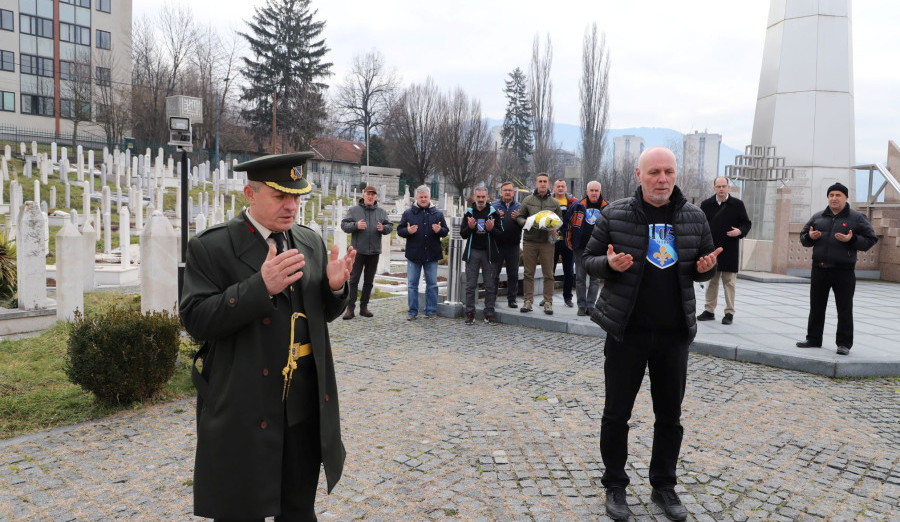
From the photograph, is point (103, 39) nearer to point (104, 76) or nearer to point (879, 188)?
point (104, 76)

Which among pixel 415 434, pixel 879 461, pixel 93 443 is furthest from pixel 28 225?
pixel 879 461

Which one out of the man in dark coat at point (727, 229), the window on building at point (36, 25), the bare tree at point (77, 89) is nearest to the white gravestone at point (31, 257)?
the man in dark coat at point (727, 229)

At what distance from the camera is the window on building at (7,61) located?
5112cm

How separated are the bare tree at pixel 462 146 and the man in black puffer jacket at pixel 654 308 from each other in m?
39.0

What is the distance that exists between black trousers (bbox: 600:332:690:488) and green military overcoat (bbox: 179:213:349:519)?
1888 mm

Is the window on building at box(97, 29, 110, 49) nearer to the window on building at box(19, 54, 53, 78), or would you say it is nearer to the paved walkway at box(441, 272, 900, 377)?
the window on building at box(19, 54, 53, 78)

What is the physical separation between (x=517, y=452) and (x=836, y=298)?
Result: 5174 mm

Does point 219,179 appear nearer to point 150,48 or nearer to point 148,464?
point 150,48

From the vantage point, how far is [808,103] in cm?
1753

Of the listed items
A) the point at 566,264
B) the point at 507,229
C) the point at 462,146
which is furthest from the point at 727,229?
the point at 462,146

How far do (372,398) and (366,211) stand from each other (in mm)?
4965

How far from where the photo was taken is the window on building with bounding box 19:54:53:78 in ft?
170

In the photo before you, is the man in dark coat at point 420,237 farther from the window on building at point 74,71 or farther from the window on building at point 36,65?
the window on building at point 36,65

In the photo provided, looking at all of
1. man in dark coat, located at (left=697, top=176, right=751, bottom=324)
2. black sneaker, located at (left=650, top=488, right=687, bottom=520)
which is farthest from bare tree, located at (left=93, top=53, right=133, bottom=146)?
black sneaker, located at (left=650, top=488, right=687, bottom=520)
